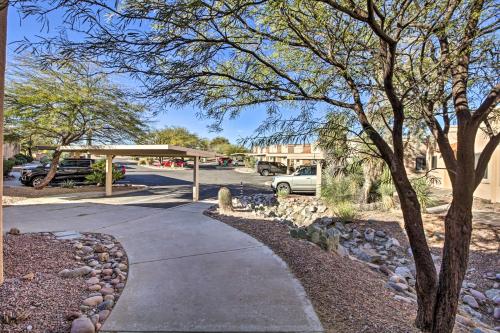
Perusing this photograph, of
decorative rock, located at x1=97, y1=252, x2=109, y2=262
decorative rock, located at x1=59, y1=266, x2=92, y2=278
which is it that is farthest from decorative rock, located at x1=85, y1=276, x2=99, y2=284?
decorative rock, located at x1=97, y1=252, x2=109, y2=262

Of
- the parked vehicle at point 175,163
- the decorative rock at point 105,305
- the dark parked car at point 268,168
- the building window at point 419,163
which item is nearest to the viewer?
the decorative rock at point 105,305

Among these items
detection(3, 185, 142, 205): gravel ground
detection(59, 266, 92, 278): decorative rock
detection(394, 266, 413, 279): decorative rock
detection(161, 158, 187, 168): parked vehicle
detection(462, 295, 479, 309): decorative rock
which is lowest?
detection(462, 295, 479, 309): decorative rock

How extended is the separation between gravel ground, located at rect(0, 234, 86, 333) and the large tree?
6814mm

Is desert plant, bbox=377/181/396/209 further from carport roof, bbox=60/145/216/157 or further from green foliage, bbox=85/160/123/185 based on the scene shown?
green foliage, bbox=85/160/123/185

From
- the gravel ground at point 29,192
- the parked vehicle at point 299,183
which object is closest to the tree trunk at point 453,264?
the parked vehicle at point 299,183

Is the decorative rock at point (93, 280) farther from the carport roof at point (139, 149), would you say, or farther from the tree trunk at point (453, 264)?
the carport roof at point (139, 149)

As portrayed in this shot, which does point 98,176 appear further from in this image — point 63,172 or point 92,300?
point 92,300

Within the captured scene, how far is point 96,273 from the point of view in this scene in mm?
3977

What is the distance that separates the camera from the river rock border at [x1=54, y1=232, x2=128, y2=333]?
2789 millimetres

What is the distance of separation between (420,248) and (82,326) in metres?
3.35

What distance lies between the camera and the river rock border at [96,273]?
9.15 feet

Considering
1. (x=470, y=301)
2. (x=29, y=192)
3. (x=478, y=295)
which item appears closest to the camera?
(x=470, y=301)

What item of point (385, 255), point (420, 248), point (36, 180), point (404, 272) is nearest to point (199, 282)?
point (420, 248)

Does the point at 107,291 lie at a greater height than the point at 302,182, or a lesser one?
lesser
